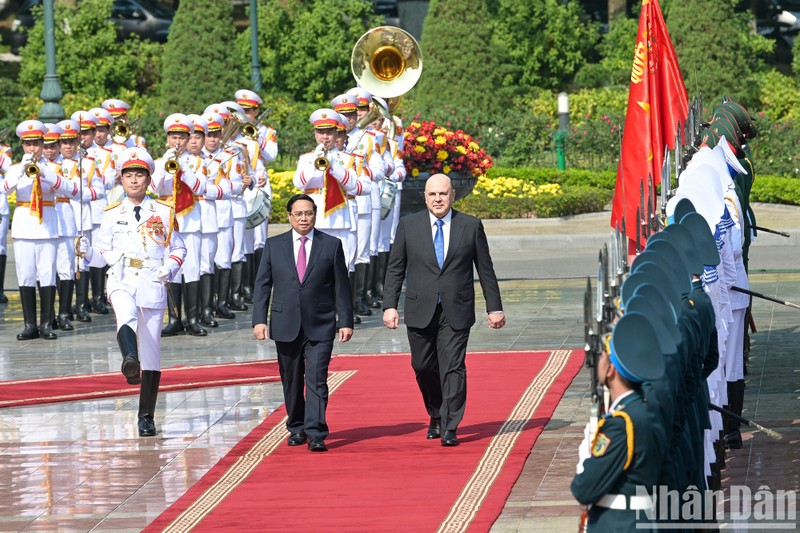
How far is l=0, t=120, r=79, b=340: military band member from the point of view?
15844mm

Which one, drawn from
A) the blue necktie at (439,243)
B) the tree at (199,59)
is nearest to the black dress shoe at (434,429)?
the blue necktie at (439,243)

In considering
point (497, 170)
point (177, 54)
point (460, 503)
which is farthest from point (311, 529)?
point (177, 54)

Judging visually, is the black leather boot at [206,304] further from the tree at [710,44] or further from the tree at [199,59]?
the tree at [710,44]

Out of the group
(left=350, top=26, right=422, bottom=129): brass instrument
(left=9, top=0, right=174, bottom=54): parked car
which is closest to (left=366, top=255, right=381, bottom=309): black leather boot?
(left=350, top=26, right=422, bottom=129): brass instrument

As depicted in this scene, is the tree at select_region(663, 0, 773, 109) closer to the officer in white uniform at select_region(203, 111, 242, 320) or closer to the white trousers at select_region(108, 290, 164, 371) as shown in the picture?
the officer in white uniform at select_region(203, 111, 242, 320)

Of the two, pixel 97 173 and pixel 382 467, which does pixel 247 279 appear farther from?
pixel 382 467

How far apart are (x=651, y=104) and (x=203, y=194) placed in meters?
5.80

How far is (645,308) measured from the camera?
5.97 metres

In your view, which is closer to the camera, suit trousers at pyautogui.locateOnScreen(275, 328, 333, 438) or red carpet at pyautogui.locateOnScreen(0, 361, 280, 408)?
suit trousers at pyautogui.locateOnScreen(275, 328, 333, 438)

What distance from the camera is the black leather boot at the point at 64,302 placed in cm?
1648

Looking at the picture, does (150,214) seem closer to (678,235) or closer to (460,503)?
(460,503)

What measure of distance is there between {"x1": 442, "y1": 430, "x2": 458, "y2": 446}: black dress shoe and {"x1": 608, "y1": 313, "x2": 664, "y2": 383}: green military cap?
4612mm

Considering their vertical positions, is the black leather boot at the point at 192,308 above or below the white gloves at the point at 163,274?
below

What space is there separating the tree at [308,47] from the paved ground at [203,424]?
1846cm
